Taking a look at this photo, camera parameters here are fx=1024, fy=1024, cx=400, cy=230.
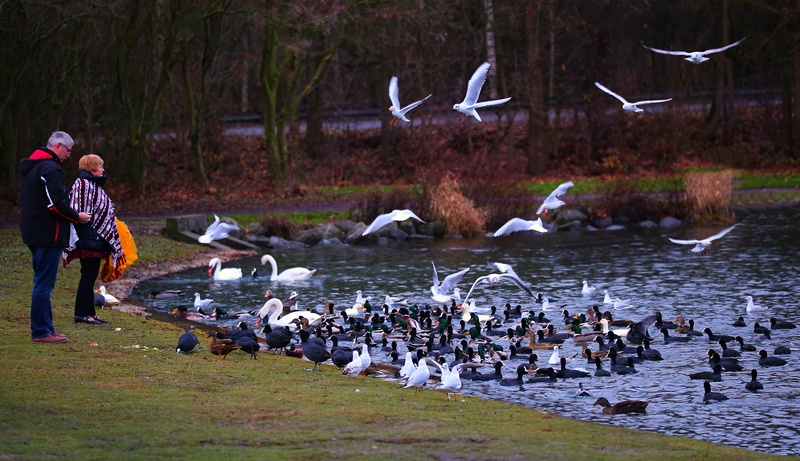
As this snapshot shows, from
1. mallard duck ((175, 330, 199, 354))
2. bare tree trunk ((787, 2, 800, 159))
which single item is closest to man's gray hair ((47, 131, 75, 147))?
mallard duck ((175, 330, 199, 354))

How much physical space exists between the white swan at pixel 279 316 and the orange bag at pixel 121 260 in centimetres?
316

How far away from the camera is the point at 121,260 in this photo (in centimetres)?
1275

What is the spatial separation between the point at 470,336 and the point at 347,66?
3164 centimetres

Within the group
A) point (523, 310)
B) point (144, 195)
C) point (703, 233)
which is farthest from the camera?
point (144, 195)

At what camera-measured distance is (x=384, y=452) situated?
7.49 m

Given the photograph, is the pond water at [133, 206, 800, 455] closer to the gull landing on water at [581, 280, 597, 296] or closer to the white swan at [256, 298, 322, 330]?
the gull landing on water at [581, 280, 597, 296]

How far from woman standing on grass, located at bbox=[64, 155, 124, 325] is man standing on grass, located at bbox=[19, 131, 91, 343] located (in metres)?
0.96

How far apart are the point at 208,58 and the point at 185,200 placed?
501 cm

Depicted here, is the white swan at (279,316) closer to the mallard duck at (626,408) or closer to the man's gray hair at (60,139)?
the man's gray hair at (60,139)

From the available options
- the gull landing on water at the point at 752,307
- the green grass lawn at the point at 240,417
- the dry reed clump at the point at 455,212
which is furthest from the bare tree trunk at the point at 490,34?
the green grass lawn at the point at 240,417

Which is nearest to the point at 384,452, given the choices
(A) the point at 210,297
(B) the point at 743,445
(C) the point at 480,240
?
(B) the point at 743,445

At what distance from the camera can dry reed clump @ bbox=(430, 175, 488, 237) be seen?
102 feet

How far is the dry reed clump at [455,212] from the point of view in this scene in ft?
102

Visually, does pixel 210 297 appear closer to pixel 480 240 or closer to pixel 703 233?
pixel 480 240
